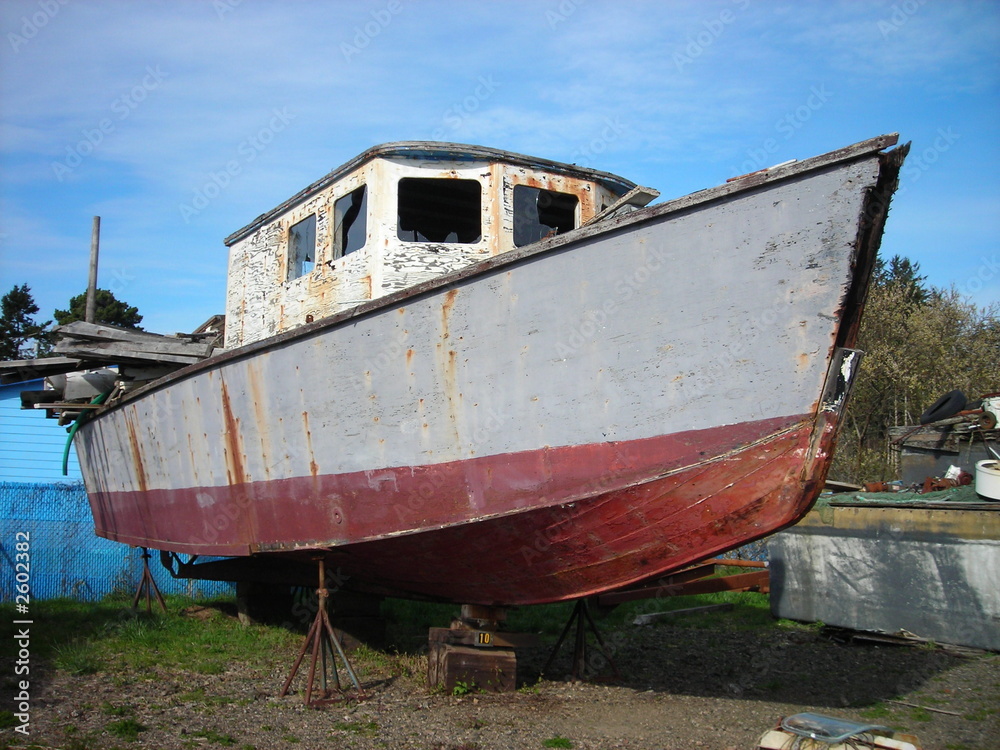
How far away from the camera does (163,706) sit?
5.41m

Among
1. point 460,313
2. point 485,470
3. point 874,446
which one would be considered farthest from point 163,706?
point 874,446

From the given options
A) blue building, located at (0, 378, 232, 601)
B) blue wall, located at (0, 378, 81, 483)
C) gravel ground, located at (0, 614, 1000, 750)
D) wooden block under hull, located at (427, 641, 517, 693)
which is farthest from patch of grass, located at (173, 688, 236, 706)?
blue wall, located at (0, 378, 81, 483)

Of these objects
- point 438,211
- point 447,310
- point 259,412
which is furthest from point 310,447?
point 438,211

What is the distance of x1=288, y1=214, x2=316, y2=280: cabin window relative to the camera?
7.43 metres

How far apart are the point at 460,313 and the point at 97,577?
8.32 m

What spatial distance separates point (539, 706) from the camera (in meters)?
5.63

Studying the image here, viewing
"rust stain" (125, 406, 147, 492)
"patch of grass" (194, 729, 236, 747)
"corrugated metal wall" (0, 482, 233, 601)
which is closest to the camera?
"patch of grass" (194, 729, 236, 747)

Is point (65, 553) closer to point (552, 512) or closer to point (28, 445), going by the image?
point (28, 445)

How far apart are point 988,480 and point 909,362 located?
604 inches

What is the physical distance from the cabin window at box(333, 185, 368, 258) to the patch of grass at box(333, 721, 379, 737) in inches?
146

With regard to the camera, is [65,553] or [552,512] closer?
[552,512]

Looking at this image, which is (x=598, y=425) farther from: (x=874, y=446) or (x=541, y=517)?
(x=874, y=446)

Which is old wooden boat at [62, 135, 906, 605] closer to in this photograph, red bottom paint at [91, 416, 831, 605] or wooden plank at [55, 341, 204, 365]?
red bottom paint at [91, 416, 831, 605]

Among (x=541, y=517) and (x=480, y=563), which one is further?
(x=480, y=563)
